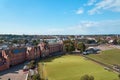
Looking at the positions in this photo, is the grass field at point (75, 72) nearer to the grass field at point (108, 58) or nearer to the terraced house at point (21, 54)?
the terraced house at point (21, 54)

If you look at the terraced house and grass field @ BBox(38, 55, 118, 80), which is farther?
the terraced house

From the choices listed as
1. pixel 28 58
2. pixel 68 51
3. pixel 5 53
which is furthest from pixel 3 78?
pixel 68 51

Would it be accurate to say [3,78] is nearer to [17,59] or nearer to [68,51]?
[17,59]

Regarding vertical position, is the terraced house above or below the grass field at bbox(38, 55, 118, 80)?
above

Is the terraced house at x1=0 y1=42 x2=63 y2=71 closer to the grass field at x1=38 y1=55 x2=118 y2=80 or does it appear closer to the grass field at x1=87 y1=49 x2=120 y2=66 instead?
the grass field at x1=38 y1=55 x2=118 y2=80

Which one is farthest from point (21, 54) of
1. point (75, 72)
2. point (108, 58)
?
point (108, 58)

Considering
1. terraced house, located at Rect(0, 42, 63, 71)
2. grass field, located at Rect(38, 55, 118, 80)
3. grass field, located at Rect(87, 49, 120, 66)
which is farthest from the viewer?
grass field, located at Rect(87, 49, 120, 66)

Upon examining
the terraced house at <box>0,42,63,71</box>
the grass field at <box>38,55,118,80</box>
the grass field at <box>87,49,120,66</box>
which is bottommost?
the grass field at <box>87,49,120,66</box>

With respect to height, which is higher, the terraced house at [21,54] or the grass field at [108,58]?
the terraced house at [21,54]

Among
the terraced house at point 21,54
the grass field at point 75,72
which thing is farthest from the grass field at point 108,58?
the terraced house at point 21,54

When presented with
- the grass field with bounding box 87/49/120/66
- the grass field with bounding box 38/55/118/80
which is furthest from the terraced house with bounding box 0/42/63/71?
the grass field with bounding box 87/49/120/66

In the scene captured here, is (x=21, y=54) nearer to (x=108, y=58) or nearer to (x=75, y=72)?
(x=75, y=72)
